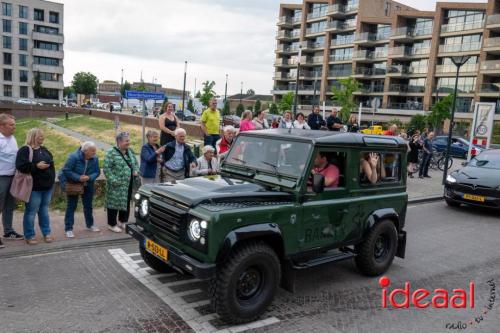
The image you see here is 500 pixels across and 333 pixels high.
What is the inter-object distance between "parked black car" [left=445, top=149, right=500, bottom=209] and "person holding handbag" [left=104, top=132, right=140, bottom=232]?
8636mm

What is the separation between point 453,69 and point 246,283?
56.2 m

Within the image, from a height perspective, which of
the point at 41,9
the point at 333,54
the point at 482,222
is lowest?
the point at 482,222

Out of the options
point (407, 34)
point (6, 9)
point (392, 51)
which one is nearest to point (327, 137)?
point (407, 34)

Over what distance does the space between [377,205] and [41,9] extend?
92.0 metres

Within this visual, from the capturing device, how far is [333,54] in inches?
2746

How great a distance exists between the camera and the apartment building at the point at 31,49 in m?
78.6

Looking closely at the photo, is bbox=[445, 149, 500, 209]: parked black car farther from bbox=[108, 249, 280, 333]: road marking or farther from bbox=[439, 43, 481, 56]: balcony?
bbox=[439, 43, 481, 56]: balcony

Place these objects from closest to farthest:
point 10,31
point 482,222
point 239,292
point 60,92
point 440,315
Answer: point 239,292, point 440,315, point 482,222, point 10,31, point 60,92

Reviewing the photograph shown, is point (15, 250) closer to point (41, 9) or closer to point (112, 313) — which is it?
point (112, 313)

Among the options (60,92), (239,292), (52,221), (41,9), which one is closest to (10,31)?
(41,9)

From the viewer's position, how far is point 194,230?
4.46m

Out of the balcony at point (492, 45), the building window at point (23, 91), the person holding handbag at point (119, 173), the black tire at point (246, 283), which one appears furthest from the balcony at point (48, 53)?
the black tire at point (246, 283)

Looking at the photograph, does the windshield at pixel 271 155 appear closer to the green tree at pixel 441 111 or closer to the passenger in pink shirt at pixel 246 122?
the passenger in pink shirt at pixel 246 122

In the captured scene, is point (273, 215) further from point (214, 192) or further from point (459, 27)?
point (459, 27)
